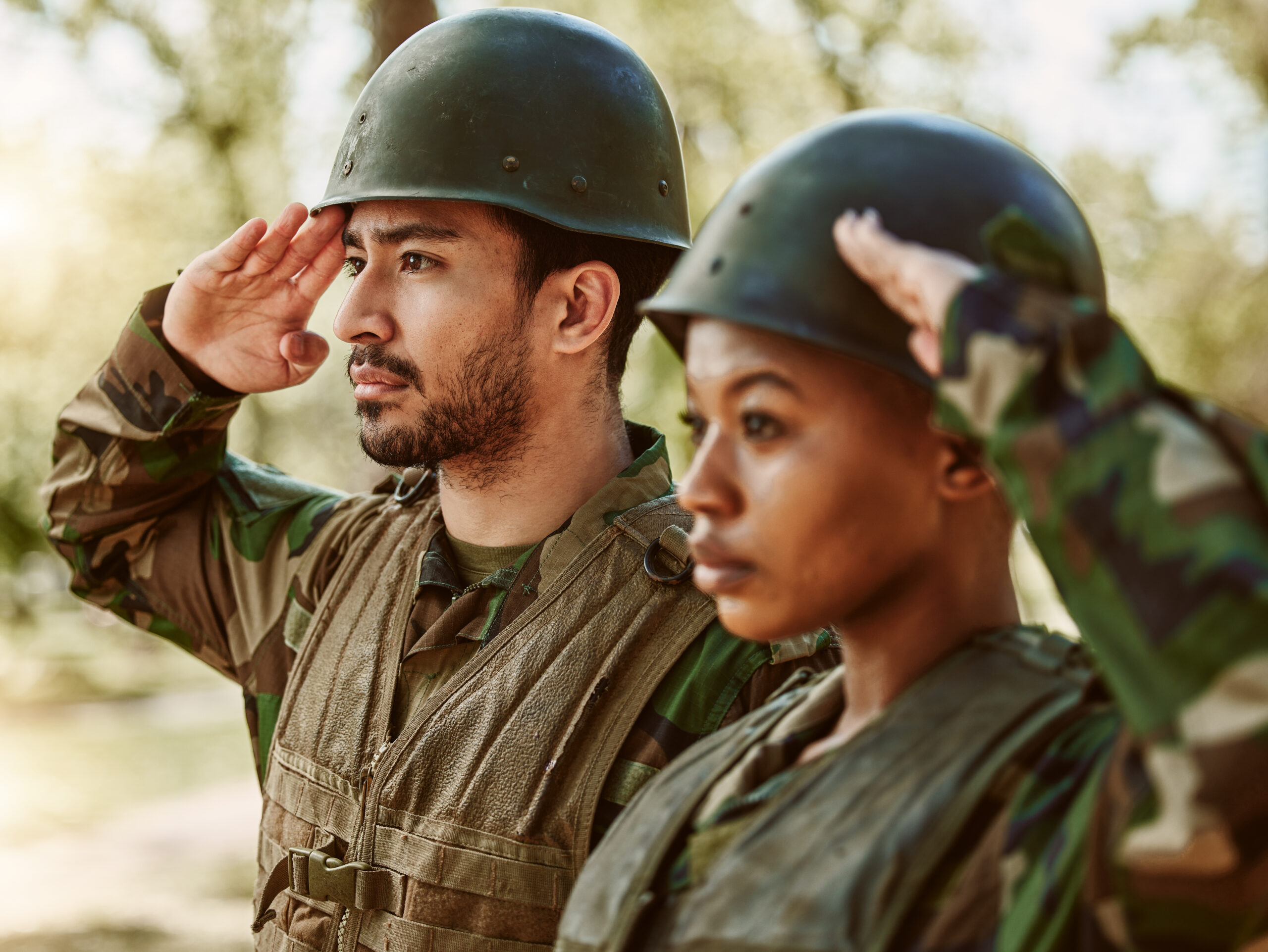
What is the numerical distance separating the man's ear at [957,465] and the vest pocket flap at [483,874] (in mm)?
1141

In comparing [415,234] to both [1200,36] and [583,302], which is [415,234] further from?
[1200,36]

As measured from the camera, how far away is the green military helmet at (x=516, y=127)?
2.69m

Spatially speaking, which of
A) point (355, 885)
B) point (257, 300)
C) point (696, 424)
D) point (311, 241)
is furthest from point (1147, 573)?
point (257, 300)

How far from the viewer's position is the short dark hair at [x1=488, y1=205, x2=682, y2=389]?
A: 2.78 meters

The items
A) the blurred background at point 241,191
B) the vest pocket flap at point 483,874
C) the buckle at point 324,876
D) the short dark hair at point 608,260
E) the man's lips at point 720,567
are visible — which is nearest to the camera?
the man's lips at point 720,567

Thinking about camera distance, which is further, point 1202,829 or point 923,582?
point 923,582

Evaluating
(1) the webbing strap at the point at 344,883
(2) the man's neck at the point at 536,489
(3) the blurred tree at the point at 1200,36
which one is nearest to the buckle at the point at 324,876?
(1) the webbing strap at the point at 344,883

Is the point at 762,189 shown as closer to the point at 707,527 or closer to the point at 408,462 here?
the point at 707,527

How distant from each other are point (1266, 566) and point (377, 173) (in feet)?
6.91

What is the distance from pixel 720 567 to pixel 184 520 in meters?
2.19

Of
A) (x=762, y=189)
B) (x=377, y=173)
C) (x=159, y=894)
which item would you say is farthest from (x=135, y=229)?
(x=762, y=189)

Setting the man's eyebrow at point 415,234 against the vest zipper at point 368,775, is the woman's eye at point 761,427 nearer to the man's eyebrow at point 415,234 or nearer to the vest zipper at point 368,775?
the vest zipper at point 368,775

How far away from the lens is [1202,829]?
3.73ft

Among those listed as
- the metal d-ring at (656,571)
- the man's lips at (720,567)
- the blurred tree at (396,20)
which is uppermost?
the blurred tree at (396,20)
